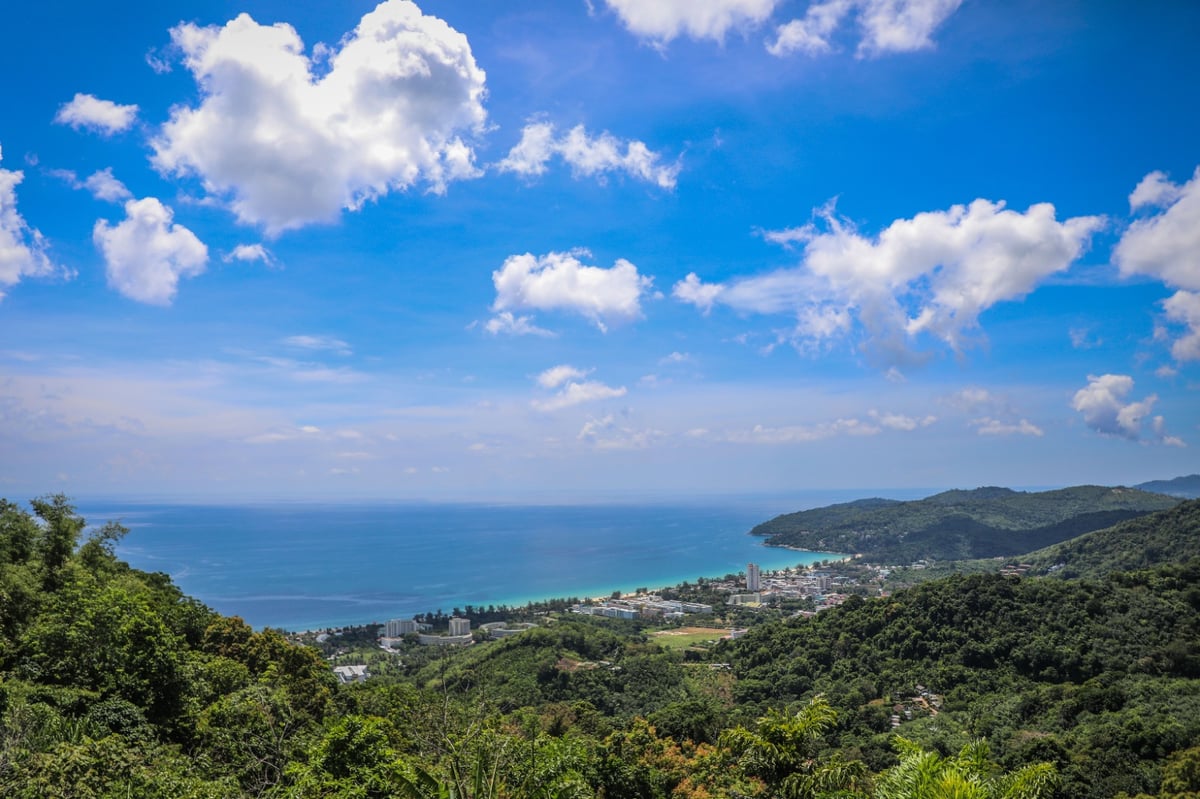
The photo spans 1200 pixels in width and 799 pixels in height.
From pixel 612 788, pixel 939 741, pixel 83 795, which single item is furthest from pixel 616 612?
pixel 83 795

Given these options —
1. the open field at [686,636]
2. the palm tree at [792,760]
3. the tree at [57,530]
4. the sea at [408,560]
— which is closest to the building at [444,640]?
the sea at [408,560]

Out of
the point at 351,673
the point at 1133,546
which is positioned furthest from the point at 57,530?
the point at 1133,546

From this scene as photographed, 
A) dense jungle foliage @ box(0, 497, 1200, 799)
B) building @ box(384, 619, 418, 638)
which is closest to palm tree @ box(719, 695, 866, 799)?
dense jungle foliage @ box(0, 497, 1200, 799)

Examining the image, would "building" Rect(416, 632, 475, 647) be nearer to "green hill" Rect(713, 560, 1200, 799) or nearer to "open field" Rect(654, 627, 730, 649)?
"open field" Rect(654, 627, 730, 649)

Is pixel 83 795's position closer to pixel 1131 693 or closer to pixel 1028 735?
pixel 1028 735

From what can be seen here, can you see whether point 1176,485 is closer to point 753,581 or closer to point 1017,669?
point 753,581
